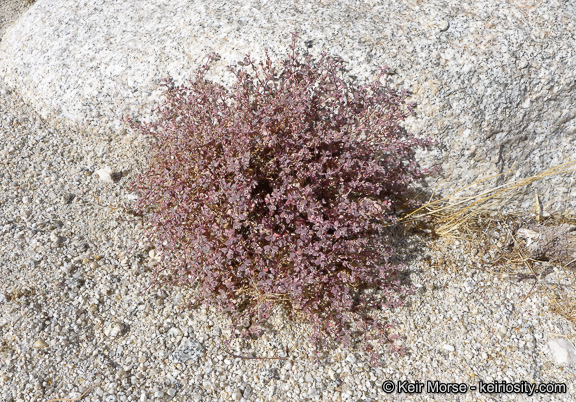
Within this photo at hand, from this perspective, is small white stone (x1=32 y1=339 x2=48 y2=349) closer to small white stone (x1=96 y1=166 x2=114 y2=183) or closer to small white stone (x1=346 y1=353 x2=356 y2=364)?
small white stone (x1=96 y1=166 x2=114 y2=183)

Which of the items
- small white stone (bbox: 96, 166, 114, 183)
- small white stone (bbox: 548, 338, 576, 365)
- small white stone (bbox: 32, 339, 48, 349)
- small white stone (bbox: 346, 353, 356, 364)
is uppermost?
small white stone (bbox: 96, 166, 114, 183)

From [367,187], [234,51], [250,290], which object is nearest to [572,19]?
[367,187]

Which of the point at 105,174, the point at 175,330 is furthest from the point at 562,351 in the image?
the point at 105,174

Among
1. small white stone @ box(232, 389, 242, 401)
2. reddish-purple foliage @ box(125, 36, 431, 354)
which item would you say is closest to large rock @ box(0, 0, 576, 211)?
reddish-purple foliage @ box(125, 36, 431, 354)

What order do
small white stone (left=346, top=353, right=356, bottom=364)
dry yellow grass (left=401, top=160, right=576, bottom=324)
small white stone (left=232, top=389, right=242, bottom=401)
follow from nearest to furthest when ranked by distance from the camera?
small white stone (left=232, top=389, right=242, bottom=401) < small white stone (left=346, top=353, right=356, bottom=364) < dry yellow grass (left=401, top=160, right=576, bottom=324)

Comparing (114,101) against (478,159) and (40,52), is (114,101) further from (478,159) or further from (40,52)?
(478,159)

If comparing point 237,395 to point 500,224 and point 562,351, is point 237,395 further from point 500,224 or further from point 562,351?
point 500,224

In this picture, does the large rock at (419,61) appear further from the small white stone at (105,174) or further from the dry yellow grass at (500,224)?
the small white stone at (105,174)
